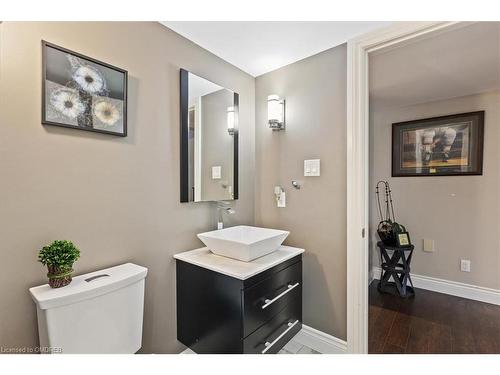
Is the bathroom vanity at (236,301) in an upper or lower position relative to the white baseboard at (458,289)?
upper

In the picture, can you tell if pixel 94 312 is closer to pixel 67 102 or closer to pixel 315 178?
pixel 67 102

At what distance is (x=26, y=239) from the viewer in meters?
0.99

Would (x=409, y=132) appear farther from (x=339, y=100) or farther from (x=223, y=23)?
(x=223, y=23)

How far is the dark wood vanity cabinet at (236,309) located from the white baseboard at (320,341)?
246 millimetres

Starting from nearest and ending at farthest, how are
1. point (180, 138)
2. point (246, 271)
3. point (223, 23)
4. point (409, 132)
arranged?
point (246, 271) → point (223, 23) → point (180, 138) → point (409, 132)

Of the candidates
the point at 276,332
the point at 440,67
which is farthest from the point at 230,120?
the point at 440,67

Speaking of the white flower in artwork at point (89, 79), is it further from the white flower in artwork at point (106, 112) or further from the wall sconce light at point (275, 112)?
the wall sconce light at point (275, 112)

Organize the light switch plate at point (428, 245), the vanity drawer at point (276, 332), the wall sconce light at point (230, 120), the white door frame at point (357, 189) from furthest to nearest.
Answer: the light switch plate at point (428, 245) < the wall sconce light at point (230, 120) < the white door frame at point (357, 189) < the vanity drawer at point (276, 332)

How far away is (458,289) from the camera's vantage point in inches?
101

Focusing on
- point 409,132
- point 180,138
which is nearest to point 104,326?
point 180,138

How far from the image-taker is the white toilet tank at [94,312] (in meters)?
0.92

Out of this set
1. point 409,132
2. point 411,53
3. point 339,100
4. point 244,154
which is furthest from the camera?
point 409,132

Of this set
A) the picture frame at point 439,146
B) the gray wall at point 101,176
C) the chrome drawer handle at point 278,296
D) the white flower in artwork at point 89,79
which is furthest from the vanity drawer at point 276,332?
the picture frame at point 439,146

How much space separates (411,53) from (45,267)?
261cm
